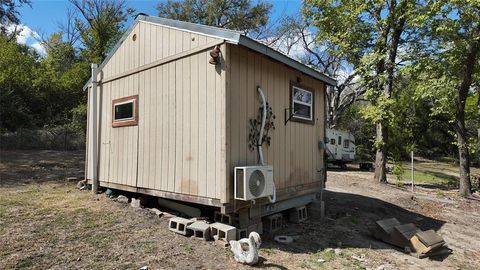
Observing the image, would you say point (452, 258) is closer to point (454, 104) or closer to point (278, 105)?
point (278, 105)

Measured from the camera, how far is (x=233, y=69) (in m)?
4.76

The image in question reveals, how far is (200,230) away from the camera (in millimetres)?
4668

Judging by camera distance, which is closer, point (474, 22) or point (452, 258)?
point (452, 258)

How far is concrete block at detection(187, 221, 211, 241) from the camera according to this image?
15.3 feet

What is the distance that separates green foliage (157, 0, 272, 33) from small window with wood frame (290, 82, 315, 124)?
19610 millimetres

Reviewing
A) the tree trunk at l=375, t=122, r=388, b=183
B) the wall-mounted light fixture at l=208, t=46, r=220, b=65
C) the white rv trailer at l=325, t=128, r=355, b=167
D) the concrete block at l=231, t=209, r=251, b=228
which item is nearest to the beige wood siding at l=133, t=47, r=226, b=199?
the wall-mounted light fixture at l=208, t=46, r=220, b=65

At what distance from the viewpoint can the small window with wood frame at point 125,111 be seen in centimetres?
621

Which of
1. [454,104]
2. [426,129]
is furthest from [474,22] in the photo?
[426,129]

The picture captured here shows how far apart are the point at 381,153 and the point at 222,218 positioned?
947cm

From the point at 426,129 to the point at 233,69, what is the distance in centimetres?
3205

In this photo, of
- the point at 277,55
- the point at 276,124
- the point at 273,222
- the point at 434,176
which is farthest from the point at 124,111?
the point at 434,176

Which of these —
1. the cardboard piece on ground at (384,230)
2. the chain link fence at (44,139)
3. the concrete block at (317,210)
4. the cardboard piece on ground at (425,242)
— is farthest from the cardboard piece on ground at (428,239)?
the chain link fence at (44,139)

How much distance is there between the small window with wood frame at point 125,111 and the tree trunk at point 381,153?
931cm

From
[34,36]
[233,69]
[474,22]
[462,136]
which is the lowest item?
[462,136]
